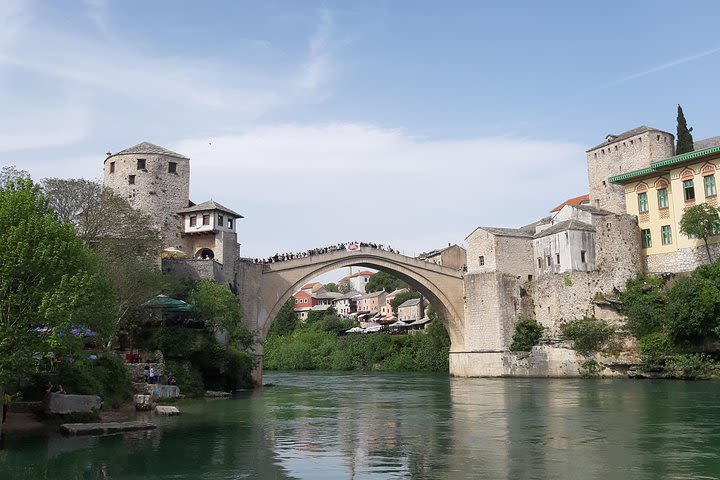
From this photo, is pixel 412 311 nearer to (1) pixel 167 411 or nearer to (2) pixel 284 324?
(2) pixel 284 324

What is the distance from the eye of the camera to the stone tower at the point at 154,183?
39.4 m

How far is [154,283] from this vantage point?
2823 cm

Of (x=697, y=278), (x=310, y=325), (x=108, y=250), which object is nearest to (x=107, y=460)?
(x=108, y=250)

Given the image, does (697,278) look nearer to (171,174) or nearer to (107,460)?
(171,174)

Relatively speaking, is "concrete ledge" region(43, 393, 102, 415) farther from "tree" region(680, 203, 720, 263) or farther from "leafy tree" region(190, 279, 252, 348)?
"tree" region(680, 203, 720, 263)

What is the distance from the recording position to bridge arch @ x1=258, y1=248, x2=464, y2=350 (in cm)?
4094

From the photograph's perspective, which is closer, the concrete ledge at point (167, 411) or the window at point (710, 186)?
the concrete ledge at point (167, 411)

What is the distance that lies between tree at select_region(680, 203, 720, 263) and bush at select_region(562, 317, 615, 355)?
696cm

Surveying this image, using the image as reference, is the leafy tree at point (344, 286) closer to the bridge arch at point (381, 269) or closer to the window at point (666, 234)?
the bridge arch at point (381, 269)

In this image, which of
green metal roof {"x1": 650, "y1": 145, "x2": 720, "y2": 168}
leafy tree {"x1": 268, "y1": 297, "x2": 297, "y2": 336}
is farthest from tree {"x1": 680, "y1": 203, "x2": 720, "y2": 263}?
leafy tree {"x1": 268, "y1": 297, "x2": 297, "y2": 336}

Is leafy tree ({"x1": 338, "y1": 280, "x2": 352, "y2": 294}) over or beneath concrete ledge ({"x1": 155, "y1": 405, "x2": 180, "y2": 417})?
over

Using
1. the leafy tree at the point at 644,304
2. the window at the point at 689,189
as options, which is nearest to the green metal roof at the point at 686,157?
the window at the point at 689,189

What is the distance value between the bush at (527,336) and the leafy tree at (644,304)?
18.3 feet

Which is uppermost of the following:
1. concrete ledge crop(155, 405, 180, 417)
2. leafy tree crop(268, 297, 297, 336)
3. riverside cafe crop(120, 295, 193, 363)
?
leafy tree crop(268, 297, 297, 336)
